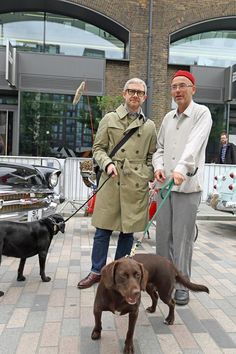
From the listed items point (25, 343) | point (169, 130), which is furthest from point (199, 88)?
point (25, 343)

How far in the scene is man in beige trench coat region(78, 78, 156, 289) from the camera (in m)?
3.88

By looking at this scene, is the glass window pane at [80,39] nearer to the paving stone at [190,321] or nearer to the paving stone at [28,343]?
the paving stone at [190,321]

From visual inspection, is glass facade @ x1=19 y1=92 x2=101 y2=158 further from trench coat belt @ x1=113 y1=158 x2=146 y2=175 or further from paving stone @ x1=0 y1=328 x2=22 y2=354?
paving stone @ x1=0 y1=328 x2=22 y2=354

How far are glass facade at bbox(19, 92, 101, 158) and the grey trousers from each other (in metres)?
11.7

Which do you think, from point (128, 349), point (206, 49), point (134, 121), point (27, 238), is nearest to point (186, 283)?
point (128, 349)

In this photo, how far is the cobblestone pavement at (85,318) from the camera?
300 centimetres

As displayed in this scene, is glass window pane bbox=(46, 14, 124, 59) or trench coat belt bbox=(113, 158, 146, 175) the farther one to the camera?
glass window pane bbox=(46, 14, 124, 59)

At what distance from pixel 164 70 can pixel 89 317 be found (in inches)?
540

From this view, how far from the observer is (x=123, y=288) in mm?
2598

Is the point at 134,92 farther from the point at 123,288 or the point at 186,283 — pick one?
the point at 123,288

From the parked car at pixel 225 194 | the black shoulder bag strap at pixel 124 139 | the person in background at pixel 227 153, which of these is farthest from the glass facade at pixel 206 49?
the black shoulder bag strap at pixel 124 139

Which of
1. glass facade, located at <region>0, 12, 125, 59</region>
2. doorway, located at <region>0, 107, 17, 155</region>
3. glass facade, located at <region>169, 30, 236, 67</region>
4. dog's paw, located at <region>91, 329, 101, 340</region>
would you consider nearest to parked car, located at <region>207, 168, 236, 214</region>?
dog's paw, located at <region>91, 329, 101, 340</region>

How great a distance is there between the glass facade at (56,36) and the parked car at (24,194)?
1086 centimetres

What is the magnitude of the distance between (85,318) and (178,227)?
113 cm
